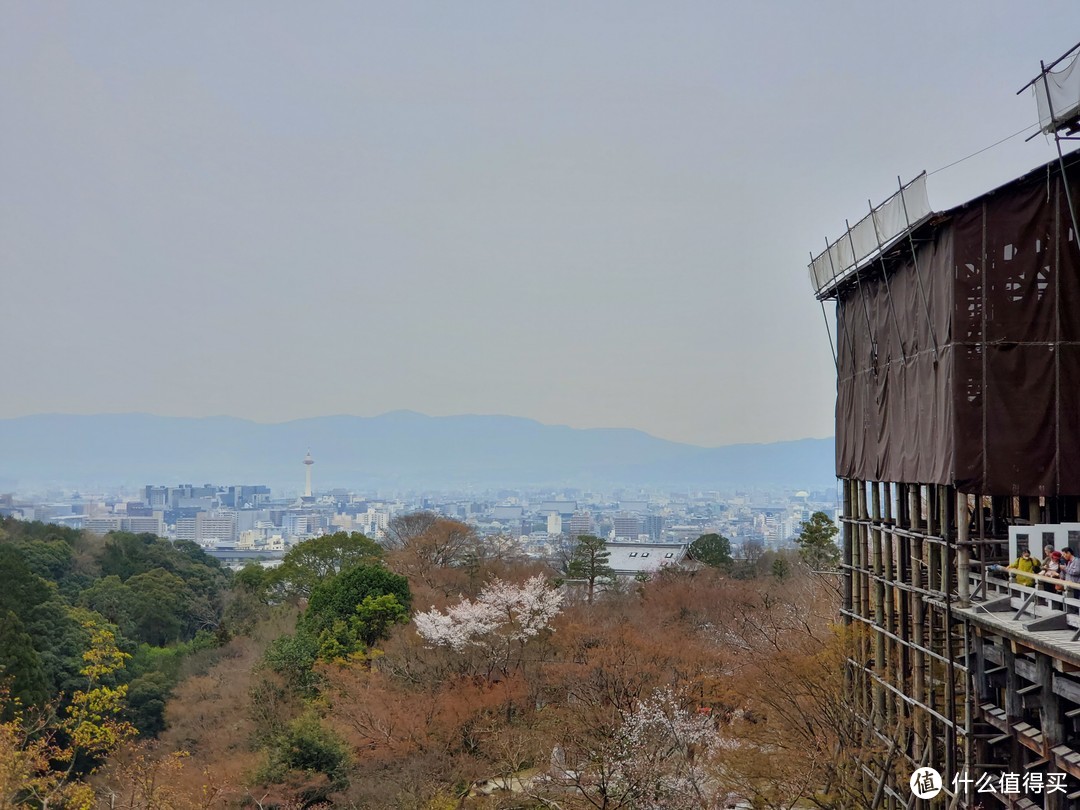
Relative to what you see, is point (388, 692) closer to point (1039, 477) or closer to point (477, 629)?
point (477, 629)

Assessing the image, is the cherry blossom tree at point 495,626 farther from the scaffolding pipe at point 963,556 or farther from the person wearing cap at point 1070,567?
the person wearing cap at point 1070,567

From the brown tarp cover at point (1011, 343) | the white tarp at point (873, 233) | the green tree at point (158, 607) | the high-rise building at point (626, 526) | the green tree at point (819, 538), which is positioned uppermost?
the white tarp at point (873, 233)

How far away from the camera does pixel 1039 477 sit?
1326cm

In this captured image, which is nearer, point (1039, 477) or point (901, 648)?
point (1039, 477)

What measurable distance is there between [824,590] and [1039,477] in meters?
20.7

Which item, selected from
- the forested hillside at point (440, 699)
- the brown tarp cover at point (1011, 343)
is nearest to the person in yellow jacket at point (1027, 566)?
the brown tarp cover at point (1011, 343)

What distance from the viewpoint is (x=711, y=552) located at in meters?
56.5

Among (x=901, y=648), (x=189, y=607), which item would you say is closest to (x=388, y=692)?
(x=901, y=648)

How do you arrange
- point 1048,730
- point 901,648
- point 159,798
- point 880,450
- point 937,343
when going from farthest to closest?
point 159,798 → point 880,450 → point 901,648 → point 937,343 → point 1048,730

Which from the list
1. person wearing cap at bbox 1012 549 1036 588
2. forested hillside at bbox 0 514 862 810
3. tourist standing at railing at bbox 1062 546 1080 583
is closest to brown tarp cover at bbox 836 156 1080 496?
person wearing cap at bbox 1012 549 1036 588

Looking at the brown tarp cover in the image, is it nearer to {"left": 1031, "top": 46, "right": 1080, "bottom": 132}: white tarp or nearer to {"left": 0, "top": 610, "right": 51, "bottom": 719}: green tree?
{"left": 1031, "top": 46, "right": 1080, "bottom": 132}: white tarp

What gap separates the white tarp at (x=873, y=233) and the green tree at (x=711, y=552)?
116 ft

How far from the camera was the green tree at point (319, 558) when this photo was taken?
46.6 m

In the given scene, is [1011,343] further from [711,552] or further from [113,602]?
[711,552]
